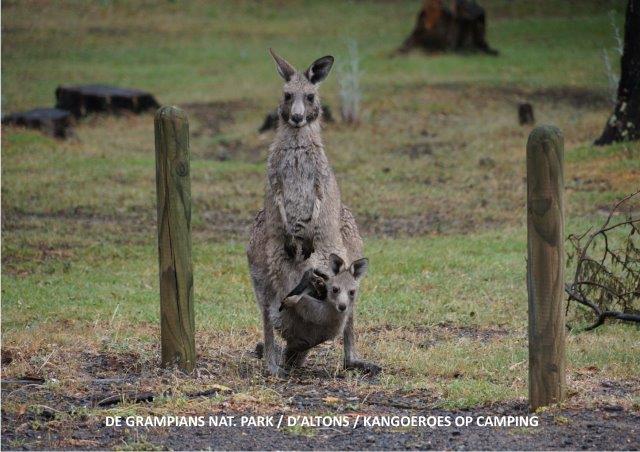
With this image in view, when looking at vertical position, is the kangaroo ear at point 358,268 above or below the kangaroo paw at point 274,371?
above

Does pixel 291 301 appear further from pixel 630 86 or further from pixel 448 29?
pixel 448 29

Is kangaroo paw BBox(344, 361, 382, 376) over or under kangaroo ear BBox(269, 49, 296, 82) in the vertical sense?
under

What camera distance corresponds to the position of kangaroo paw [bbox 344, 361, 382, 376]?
667 cm

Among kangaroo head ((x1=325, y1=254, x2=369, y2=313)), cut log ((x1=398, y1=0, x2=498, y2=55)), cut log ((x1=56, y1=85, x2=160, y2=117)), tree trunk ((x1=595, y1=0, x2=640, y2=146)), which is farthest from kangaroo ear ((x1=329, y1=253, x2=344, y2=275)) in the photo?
cut log ((x1=398, y1=0, x2=498, y2=55))

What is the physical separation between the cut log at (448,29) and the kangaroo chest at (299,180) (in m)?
17.6

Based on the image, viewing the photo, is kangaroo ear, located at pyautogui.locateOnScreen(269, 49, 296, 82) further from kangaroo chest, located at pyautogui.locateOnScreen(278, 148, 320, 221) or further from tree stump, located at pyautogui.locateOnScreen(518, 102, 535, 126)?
tree stump, located at pyautogui.locateOnScreen(518, 102, 535, 126)

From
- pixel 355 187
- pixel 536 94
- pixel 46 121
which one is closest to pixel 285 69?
pixel 355 187

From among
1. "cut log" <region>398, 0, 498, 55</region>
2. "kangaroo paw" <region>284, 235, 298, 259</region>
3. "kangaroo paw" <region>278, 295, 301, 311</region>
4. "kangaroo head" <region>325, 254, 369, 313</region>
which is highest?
"cut log" <region>398, 0, 498, 55</region>

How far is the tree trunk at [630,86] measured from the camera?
14.1 m

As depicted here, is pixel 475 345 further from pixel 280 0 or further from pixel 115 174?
pixel 280 0

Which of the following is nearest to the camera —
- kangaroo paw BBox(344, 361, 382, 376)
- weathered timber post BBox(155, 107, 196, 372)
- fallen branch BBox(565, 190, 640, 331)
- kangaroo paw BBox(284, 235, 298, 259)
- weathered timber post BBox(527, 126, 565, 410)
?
weathered timber post BBox(527, 126, 565, 410)

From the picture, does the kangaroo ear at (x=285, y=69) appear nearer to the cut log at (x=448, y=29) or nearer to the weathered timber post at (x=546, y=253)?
the weathered timber post at (x=546, y=253)

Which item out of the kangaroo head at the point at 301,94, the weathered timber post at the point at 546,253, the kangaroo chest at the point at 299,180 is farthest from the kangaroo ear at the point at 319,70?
the weathered timber post at the point at 546,253

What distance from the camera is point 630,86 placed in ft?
46.1
